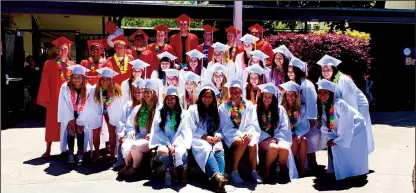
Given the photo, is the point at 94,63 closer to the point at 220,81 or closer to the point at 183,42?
the point at 183,42

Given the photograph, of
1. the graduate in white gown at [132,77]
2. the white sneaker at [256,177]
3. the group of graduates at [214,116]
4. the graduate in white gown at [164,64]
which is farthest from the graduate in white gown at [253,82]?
the graduate in white gown at [132,77]

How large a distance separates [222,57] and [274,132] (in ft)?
6.59

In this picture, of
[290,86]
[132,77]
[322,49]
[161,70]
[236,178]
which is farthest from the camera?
[322,49]

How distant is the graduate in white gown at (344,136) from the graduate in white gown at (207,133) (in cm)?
149

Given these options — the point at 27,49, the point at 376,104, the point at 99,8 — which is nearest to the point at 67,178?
the point at 99,8

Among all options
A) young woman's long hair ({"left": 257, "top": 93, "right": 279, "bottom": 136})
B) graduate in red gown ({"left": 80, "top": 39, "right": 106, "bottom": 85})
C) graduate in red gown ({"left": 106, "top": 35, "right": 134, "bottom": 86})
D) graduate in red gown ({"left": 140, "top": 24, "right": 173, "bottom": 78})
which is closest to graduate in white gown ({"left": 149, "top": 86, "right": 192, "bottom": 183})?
young woman's long hair ({"left": 257, "top": 93, "right": 279, "bottom": 136})

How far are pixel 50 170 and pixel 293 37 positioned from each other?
6.20 metres

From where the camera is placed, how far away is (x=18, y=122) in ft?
34.8

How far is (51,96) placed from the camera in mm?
7301

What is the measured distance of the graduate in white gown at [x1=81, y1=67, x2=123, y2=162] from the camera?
6715mm

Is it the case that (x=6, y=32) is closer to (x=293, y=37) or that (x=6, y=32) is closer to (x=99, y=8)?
(x=99, y=8)

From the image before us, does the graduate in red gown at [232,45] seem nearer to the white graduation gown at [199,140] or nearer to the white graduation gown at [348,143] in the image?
the white graduation gown at [199,140]

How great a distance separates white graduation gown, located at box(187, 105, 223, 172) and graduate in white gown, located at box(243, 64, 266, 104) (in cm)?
99

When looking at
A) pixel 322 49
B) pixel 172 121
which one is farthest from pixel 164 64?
pixel 322 49
